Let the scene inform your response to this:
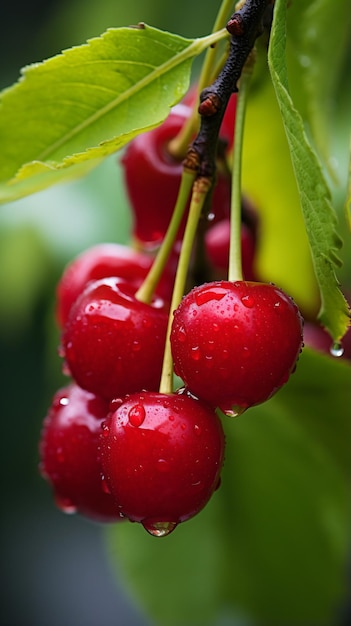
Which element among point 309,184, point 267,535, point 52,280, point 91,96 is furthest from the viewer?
point 52,280

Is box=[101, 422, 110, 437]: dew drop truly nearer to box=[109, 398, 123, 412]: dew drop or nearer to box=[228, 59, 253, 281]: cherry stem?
box=[109, 398, 123, 412]: dew drop

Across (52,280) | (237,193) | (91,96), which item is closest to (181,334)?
(237,193)

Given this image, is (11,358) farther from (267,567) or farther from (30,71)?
(30,71)

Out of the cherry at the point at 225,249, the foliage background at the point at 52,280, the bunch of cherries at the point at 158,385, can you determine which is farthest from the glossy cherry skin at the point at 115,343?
the foliage background at the point at 52,280

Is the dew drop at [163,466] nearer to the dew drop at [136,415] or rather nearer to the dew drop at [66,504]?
the dew drop at [136,415]

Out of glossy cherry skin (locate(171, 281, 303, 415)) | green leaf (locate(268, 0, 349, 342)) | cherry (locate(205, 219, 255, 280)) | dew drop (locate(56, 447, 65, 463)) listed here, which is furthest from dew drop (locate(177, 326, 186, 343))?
cherry (locate(205, 219, 255, 280))

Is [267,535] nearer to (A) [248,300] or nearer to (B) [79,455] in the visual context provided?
(B) [79,455]
